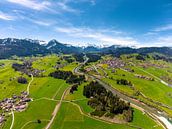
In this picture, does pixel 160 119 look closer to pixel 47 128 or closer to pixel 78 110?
pixel 78 110

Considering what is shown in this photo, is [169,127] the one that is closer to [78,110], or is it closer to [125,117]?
[125,117]

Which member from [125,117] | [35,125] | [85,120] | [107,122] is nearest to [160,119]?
[125,117]

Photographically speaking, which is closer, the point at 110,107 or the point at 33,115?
Result: the point at 110,107

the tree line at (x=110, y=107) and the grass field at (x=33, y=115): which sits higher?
the tree line at (x=110, y=107)

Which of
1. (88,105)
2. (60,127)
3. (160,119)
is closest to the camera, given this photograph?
(60,127)

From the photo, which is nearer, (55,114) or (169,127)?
(169,127)

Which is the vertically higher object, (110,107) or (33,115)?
(110,107)

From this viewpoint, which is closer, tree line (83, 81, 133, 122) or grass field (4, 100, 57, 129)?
grass field (4, 100, 57, 129)

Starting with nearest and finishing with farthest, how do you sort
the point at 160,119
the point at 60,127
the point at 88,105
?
1. the point at 60,127
2. the point at 160,119
3. the point at 88,105

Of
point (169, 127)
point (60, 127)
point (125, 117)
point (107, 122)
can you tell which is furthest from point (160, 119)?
point (60, 127)

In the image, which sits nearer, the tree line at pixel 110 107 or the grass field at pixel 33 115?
the grass field at pixel 33 115

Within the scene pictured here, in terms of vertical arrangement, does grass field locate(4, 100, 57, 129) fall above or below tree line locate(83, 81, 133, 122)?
below
